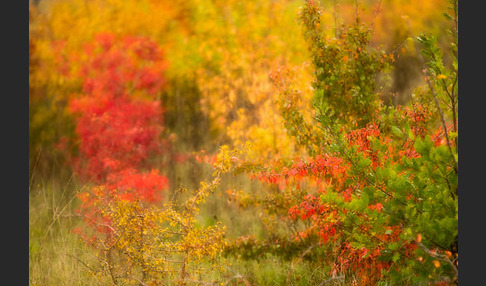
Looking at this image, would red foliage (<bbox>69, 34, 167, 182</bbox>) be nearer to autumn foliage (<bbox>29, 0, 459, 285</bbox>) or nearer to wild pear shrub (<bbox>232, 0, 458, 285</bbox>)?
autumn foliage (<bbox>29, 0, 459, 285</bbox>)

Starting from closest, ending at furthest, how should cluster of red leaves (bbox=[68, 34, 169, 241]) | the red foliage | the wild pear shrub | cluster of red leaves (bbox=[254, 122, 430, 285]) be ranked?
1. the wild pear shrub
2. cluster of red leaves (bbox=[254, 122, 430, 285])
3. cluster of red leaves (bbox=[68, 34, 169, 241])
4. the red foliage

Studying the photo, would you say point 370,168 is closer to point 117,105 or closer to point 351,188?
point 351,188

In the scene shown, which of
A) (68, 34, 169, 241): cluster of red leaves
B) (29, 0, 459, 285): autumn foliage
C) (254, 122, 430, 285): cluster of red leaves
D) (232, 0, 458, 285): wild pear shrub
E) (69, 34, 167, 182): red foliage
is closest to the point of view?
(232, 0, 458, 285): wild pear shrub

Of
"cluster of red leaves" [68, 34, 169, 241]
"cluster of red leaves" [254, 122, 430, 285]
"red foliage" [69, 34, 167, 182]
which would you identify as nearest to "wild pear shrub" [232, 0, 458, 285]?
"cluster of red leaves" [254, 122, 430, 285]

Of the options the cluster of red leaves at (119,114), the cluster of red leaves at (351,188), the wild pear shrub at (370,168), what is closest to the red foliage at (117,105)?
the cluster of red leaves at (119,114)

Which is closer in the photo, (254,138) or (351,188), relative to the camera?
(351,188)

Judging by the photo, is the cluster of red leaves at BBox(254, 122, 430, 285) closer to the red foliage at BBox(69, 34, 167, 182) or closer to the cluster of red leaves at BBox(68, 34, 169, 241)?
the cluster of red leaves at BBox(68, 34, 169, 241)

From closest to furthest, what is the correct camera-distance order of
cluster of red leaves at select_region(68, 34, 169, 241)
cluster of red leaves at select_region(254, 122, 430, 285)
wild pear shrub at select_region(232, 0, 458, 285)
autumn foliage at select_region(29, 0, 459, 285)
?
wild pear shrub at select_region(232, 0, 458, 285), autumn foliage at select_region(29, 0, 459, 285), cluster of red leaves at select_region(254, 122, 430, 285), cluster of red leaves at select_region(68, 34, 169, 241)

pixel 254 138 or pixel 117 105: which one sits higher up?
pixel 117 105

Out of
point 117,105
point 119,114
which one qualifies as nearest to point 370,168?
point 119,114

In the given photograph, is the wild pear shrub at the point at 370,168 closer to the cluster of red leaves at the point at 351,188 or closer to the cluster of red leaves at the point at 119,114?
the cluster of red leaves at the point at 351,188

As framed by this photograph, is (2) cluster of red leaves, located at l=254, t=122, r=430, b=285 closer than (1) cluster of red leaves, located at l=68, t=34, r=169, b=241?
Yes

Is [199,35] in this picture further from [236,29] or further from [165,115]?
[165,115]

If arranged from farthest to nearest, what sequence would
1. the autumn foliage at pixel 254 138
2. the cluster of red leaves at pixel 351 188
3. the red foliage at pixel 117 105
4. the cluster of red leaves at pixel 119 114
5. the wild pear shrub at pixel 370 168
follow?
the red foliage at pixel 117 105 < the cluster of red leaves at pixel 119 114 < the cluster of red leaves at pixel 351 188 < the autumn foliage at pixel 254 138 < the wild pear shrub at pixel 370 168
